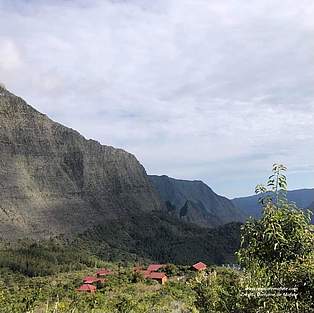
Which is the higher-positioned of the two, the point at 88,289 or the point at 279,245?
the point at 279,245

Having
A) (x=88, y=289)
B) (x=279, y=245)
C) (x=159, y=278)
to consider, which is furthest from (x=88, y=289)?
(x=279, y=245)

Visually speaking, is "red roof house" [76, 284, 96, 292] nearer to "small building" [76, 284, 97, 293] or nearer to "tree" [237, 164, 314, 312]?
"small building" [76, 284, 97, 293]

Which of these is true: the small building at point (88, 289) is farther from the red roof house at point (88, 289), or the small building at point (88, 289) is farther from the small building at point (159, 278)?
the small building at point (159, 278)

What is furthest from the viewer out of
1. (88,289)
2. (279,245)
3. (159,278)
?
(159,278)

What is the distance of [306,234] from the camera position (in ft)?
32.1

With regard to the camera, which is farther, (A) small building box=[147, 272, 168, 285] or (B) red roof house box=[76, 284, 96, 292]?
(A) small building box=[147, 272, 168, 285]

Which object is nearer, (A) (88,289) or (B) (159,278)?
Result: (A) (88,289)

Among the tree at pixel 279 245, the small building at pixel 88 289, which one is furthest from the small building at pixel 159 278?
the tree at pixel 279 245

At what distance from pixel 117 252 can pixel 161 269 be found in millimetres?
76327

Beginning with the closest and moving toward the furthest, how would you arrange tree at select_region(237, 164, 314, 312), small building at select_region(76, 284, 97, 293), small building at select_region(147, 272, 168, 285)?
tree at select_region(237, 164, 314, 312)
small building at select_region(76, 284, 97, 293)
small building at select_region(147, 272, 168, 285)

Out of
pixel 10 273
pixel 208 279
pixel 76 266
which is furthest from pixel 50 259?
pixel 208 279

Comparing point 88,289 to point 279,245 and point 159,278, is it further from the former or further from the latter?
point 279,245

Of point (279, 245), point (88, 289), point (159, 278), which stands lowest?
point (88, 289)

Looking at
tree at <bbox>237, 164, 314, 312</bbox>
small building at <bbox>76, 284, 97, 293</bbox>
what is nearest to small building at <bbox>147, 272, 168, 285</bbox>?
small building at <bbox>76, 284, 97, 293</bbox>
